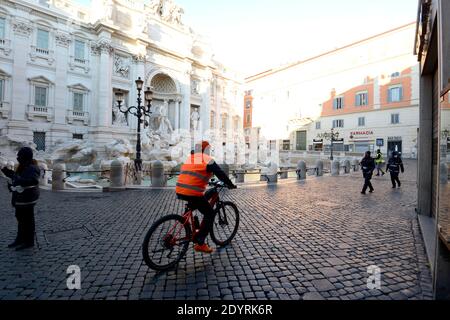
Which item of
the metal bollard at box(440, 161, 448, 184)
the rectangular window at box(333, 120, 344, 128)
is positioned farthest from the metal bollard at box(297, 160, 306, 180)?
the rectangular window at box(333, 120, 344, 128)

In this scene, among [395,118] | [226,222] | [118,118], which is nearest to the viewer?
[226,222]

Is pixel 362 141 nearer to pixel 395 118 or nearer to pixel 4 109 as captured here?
pixel 395 118

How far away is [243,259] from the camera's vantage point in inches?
152

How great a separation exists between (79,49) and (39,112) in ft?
28.8

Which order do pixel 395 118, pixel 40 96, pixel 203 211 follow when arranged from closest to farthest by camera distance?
pixel 203 211
pixel 40 96
pixel 395 118

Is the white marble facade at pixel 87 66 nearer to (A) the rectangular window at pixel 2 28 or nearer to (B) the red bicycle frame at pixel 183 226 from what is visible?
(A) the rectangular window at pixel 2 28

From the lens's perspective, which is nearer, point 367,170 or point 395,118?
point 367,170

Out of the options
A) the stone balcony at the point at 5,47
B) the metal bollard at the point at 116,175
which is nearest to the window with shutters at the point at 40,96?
the stone balcony at the point at 5,47

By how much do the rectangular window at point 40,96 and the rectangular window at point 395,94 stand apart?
4849 centimetres

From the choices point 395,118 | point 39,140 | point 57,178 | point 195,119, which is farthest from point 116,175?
point 395,118

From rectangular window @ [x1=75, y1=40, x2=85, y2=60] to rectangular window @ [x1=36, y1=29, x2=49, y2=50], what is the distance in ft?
8.91

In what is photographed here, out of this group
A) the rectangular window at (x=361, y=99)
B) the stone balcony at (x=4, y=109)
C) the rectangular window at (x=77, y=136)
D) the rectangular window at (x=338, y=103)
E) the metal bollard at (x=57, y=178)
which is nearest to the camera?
the metal bollard at (x=57, y=178)

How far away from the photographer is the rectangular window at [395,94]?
38.2 meters

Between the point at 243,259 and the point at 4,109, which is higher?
the point at 4,109
